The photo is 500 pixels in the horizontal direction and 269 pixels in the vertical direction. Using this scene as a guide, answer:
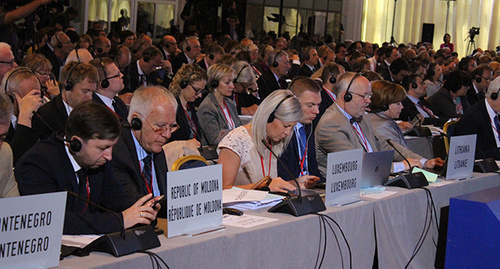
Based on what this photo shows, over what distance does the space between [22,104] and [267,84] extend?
3878mm

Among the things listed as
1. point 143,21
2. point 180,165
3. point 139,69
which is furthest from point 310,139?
point 143,21

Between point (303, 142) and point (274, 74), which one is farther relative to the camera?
point (274, 74)

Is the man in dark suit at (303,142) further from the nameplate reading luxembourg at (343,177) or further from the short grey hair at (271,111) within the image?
the nameplate reading luxembourg at (343,177)

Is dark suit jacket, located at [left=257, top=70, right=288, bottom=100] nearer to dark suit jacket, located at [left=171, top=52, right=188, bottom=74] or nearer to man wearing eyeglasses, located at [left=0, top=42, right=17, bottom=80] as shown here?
dark suit jacket, located at [left=171, top=52, right=188, bottom=74]

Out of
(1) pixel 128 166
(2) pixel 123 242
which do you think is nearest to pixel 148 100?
(1) pixel 128 166

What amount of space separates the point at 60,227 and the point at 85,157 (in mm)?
505

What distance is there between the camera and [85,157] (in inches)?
93.4

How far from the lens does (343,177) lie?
2.89 m

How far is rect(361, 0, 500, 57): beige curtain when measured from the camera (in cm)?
→ 1978

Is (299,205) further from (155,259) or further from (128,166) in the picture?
(155,259)

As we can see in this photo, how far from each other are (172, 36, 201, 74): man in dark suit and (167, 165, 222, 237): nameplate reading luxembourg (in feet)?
20.9

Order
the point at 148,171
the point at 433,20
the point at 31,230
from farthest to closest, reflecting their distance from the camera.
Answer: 1. the point at 433,20
2. the point at 148,171
3. the point at 31,230

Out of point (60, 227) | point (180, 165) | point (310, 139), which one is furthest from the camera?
point (310, 139)

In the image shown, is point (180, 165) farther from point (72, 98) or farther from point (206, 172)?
point (72, 98)
